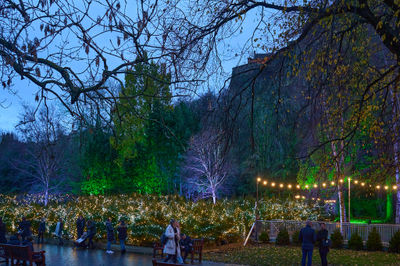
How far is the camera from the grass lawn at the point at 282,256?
65.2 feet

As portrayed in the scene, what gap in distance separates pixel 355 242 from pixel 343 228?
1.64m

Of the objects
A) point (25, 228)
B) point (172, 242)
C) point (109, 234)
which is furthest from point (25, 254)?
point (25, 228)

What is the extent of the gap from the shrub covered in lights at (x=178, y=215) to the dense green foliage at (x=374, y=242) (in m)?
6.77

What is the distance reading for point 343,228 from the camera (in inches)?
1046

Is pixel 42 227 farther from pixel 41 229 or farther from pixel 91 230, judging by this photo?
pixel 91 230

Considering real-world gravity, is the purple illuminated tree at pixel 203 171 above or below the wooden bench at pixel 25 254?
above

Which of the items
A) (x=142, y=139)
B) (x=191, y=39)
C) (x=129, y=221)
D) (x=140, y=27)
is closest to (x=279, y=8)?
(x=191, y=39)

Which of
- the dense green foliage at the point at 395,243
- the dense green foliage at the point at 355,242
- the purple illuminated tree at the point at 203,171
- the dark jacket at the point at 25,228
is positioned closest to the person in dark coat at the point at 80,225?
the dark jacket at the point at 25,228

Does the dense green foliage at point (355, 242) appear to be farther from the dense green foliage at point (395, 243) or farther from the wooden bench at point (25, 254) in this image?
the wooden bench at point (25, 254)

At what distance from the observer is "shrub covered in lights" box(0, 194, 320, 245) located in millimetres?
24016

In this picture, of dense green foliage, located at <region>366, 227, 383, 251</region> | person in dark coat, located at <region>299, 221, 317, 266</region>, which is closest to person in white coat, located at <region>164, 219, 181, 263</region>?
person in dark coat, located at <region>299, 221, 317, 266</region>

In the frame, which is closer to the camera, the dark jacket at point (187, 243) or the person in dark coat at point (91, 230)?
the dark jacket at point (187, 243)

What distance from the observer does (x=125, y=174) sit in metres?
55.8

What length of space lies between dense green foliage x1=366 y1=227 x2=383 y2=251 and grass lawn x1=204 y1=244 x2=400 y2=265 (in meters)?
0.90
